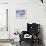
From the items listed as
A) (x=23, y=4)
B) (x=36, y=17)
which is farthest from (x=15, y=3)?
(x=36, y=17)

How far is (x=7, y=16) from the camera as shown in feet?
11.3

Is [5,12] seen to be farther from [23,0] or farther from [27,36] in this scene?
[27,36]

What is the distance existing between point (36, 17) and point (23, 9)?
47 cm

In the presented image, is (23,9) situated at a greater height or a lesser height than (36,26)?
greater

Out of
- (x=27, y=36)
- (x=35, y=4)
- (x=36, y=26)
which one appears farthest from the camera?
(x=35, y=4)

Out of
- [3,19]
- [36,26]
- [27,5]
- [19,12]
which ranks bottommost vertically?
[36,26]

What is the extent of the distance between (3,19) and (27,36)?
40.9 inches

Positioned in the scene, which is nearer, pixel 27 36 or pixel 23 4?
pixel 27 36

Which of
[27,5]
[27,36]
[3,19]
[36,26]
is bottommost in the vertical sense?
[27,36]

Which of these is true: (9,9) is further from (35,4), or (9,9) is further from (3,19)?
(35,4)

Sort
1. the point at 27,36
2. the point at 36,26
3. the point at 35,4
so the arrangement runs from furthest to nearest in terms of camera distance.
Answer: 1. the point at 35,4
2. the point at 36,26
3. the point at 27,36

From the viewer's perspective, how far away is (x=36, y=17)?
11.2 ft

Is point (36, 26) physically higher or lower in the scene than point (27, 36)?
higher

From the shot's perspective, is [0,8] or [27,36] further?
[0,8]
